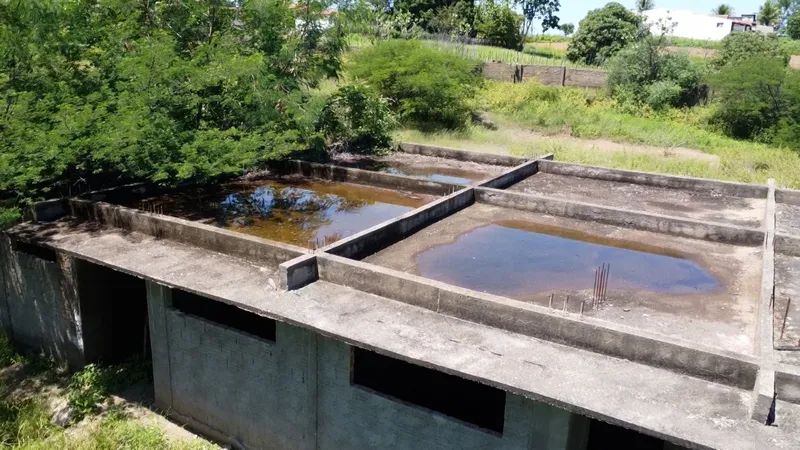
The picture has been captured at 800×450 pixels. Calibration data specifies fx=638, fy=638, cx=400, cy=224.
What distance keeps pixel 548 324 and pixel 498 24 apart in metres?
46.3

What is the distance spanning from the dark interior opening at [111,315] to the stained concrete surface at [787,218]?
11.5 m

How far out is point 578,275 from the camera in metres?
9.41

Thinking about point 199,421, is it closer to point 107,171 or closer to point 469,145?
point 107,171

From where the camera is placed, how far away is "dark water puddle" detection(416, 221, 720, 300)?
9.02 m

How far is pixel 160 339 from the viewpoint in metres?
9.48

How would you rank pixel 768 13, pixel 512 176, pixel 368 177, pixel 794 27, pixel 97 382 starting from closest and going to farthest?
pixel 97 382
pixel 368 177
pixel 512 176
pixel 794 27
pixel 768 13

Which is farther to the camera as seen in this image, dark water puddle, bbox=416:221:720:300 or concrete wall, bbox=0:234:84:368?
concrete wall, bbox=0:234:84:368

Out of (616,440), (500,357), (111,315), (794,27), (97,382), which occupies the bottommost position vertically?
(97,382)

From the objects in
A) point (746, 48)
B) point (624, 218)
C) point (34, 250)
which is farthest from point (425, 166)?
point (746, 48)

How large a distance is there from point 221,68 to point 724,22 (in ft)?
250

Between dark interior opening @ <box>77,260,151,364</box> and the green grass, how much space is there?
12663mm

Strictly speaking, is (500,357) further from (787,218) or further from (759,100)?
(759,100)

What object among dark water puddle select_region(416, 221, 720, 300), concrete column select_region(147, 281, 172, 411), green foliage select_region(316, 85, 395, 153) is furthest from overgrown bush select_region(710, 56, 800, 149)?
concrete column select_region(147, 281, 172, 411)

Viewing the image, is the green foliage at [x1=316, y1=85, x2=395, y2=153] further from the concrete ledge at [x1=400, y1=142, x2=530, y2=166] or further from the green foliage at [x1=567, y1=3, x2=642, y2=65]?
the green foliage at [x1=567, y1=3, x2=642, y2=65]
